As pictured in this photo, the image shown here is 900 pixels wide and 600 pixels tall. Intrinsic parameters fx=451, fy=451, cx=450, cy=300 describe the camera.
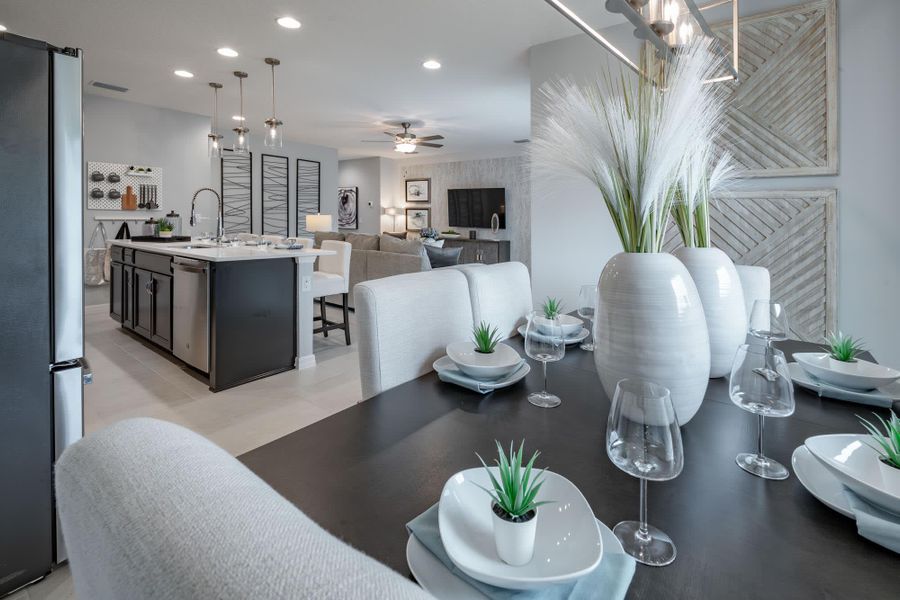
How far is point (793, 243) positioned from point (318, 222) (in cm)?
589

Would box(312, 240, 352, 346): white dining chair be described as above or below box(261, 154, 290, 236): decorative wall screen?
below

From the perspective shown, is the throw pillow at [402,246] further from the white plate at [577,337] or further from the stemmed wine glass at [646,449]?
the stemmed wine glass at [646,449]

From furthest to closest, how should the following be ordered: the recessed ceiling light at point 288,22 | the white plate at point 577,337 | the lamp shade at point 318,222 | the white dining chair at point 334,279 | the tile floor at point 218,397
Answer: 1. the lamp shade at point 318,222
2. the white dining chair at point 334,279
3. the recessed ceiling light at point 288,22
4. the tile floor at point 218,397
5. the white plate at point 577,337

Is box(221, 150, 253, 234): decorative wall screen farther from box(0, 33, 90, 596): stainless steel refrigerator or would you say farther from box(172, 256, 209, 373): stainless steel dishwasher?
box(0, 33, 90, 596): stainless steel refrigerator

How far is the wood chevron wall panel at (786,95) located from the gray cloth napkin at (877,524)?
261 cm

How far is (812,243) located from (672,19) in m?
2.09

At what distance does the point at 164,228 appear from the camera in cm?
432

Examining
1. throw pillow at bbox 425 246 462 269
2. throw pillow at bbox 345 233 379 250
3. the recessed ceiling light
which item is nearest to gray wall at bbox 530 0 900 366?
the recessed ceiling light

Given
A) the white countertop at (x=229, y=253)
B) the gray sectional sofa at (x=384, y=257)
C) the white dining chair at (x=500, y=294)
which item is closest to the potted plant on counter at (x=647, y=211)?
the white dining chair at (x=500, y=294)

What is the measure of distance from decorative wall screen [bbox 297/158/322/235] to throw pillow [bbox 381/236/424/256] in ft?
13.1

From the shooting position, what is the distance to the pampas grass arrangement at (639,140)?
83cm

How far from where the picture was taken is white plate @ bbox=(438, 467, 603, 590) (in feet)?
1.58

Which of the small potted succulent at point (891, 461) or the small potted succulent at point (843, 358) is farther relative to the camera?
the small potted succulent at point (843, 358)

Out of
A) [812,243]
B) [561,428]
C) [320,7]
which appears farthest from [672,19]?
[320,7]
